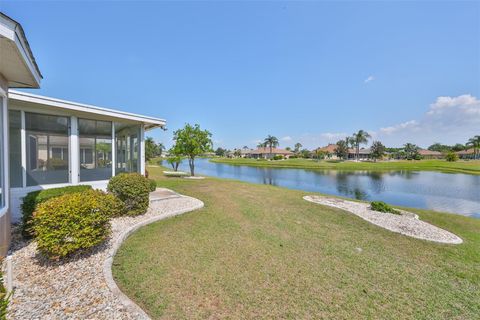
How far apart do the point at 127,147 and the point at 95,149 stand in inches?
94.6

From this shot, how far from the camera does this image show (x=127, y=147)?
34.9ft

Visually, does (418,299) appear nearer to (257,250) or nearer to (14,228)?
(257,250)

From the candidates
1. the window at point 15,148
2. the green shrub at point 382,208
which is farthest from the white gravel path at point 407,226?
the window at point 15,148

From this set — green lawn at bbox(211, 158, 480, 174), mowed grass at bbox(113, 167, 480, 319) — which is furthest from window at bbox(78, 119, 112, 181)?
green lawn at bbox(211, 158, 480, 174)

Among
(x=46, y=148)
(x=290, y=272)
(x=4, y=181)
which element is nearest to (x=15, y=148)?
(x=46, y=148)

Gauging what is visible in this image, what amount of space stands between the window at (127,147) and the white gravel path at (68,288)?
572cm

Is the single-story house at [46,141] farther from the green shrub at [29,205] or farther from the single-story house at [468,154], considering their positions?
the single-story house at [468,154]

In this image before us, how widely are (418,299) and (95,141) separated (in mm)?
10611

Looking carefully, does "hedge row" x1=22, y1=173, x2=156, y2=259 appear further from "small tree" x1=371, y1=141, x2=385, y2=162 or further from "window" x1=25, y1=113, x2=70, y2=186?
"small tree" x1=371, y1=141, x2=385, y2=162

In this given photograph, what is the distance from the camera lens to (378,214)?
320 inches

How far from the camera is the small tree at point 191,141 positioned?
17672mm

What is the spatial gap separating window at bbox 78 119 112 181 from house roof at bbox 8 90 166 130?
0.70 m

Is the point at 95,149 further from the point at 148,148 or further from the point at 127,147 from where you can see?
the point at 148,148

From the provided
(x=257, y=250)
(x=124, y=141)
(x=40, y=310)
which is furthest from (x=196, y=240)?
(x=124, y=141)
